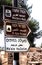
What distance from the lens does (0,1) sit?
17016mm

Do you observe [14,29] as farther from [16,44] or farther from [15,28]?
[16,44]

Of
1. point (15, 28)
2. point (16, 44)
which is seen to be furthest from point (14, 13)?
point (16, 44)

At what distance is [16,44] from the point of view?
16.7 ft

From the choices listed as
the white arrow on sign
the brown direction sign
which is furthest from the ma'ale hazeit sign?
the white arrow on sign

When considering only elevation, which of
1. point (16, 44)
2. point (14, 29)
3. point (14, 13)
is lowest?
point (16, 44)

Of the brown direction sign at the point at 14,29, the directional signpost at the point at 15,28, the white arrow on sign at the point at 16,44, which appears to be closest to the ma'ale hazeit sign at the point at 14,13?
the directional signpost at the point at 15,28

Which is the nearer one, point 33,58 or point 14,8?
point 14,8

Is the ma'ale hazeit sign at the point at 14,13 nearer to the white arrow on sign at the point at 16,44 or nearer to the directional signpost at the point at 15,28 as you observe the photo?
the directional signpost at the point at 15,28

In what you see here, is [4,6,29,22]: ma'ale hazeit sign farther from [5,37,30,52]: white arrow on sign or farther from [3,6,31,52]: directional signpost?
[5,37,30,52]: white arrow on sign

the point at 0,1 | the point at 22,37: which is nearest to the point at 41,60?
the point at 0,1

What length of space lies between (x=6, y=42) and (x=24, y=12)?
639mm

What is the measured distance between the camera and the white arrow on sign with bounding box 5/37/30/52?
4988mm

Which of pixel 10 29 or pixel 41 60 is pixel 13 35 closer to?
pixel 10 29

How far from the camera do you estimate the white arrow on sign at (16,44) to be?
4.99 meters
